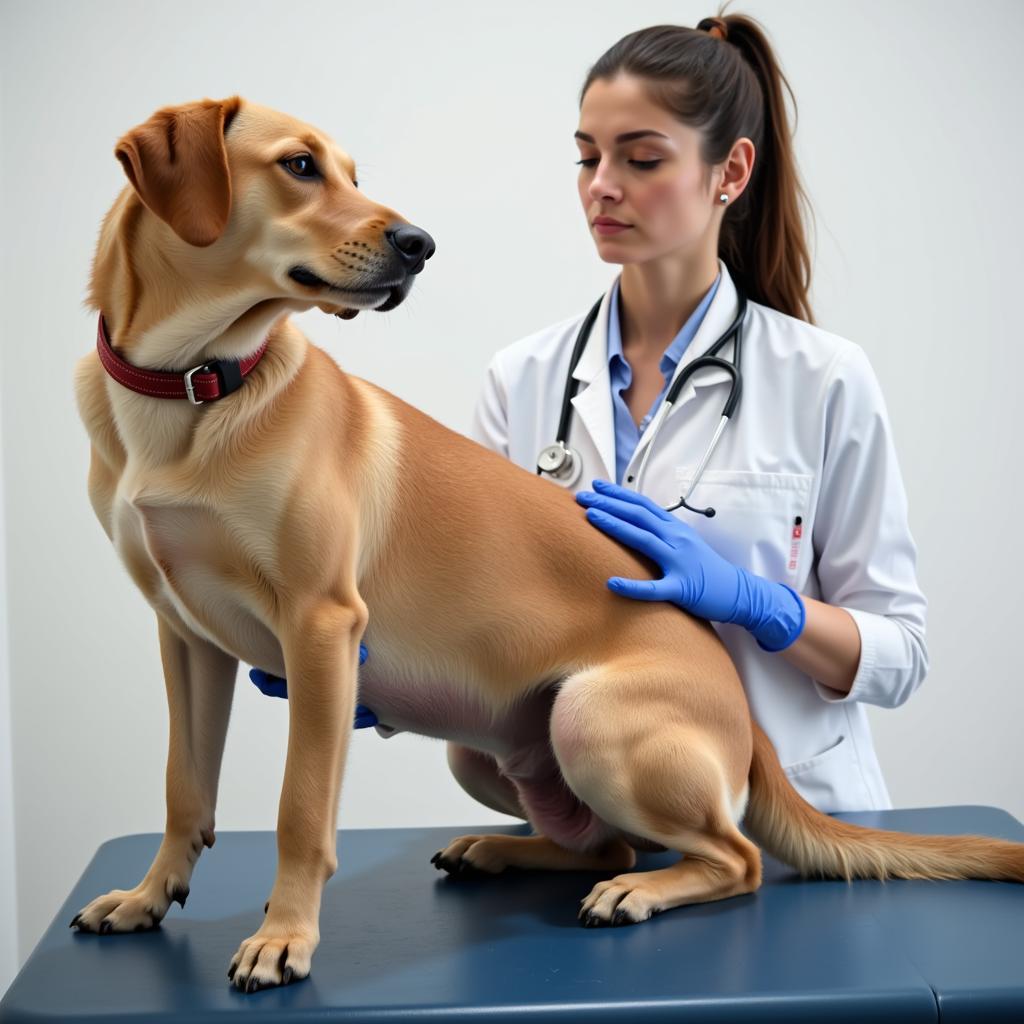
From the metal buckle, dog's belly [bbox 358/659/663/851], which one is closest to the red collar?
the metal buckle

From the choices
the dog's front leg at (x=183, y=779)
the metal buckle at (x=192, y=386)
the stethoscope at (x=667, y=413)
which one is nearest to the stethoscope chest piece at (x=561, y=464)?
the stethoscope at (x=667, y=413)

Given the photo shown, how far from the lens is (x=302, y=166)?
4.14 feet

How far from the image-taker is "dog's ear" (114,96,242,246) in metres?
1.19

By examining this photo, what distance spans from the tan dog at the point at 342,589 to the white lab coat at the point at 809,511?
239mm

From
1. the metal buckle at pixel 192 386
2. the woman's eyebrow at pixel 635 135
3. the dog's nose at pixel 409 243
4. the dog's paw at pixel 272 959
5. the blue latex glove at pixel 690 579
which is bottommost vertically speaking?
the dog's paw at pixel 272 959

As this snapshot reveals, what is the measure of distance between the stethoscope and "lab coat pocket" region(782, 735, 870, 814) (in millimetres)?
391

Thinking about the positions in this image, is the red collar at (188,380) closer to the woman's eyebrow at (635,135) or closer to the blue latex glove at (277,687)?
the blue latex glove at (277,687)

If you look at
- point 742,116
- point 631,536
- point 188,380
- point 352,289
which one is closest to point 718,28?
point 742,116

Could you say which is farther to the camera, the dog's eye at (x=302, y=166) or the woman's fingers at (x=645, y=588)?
the woman's fingers at (x=645, y=588)

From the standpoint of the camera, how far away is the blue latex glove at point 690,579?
153 centimetres

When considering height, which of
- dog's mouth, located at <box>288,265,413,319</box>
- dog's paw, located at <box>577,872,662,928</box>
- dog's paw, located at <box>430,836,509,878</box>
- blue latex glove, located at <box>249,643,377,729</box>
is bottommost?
dog's paw, located at <box>430,836,509,878</box>

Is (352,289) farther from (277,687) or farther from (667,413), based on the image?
(667,413)

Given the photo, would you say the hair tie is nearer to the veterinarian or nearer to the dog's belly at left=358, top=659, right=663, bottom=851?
the veterinarian

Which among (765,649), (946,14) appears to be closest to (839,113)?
(946,14)
